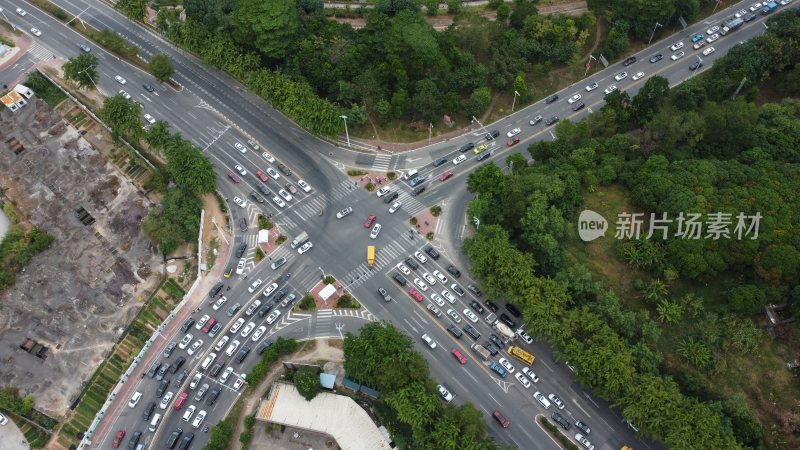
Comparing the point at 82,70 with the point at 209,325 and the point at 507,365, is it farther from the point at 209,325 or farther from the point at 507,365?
the point at 507,365

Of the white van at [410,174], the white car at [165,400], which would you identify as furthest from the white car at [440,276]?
the white car at [165,400]

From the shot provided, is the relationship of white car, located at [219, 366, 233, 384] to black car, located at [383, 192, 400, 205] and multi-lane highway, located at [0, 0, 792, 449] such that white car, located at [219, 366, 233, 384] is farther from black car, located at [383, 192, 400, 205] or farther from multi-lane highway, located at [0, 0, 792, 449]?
black car, located at [383, 192, 400, 205]

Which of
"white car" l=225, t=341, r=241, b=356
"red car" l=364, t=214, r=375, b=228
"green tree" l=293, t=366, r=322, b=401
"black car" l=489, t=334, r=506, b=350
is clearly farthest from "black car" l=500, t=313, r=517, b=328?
"white car" l=225, t=341, r=241, b=356

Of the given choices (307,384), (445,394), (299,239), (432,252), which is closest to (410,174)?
(432,252)

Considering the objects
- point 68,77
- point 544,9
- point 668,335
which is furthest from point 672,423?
point 68,77

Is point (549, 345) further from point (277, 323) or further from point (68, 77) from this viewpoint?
point (68, 77)

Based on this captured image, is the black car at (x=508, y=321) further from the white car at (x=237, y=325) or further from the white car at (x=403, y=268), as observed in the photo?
the white car at (x=237, y=325)
